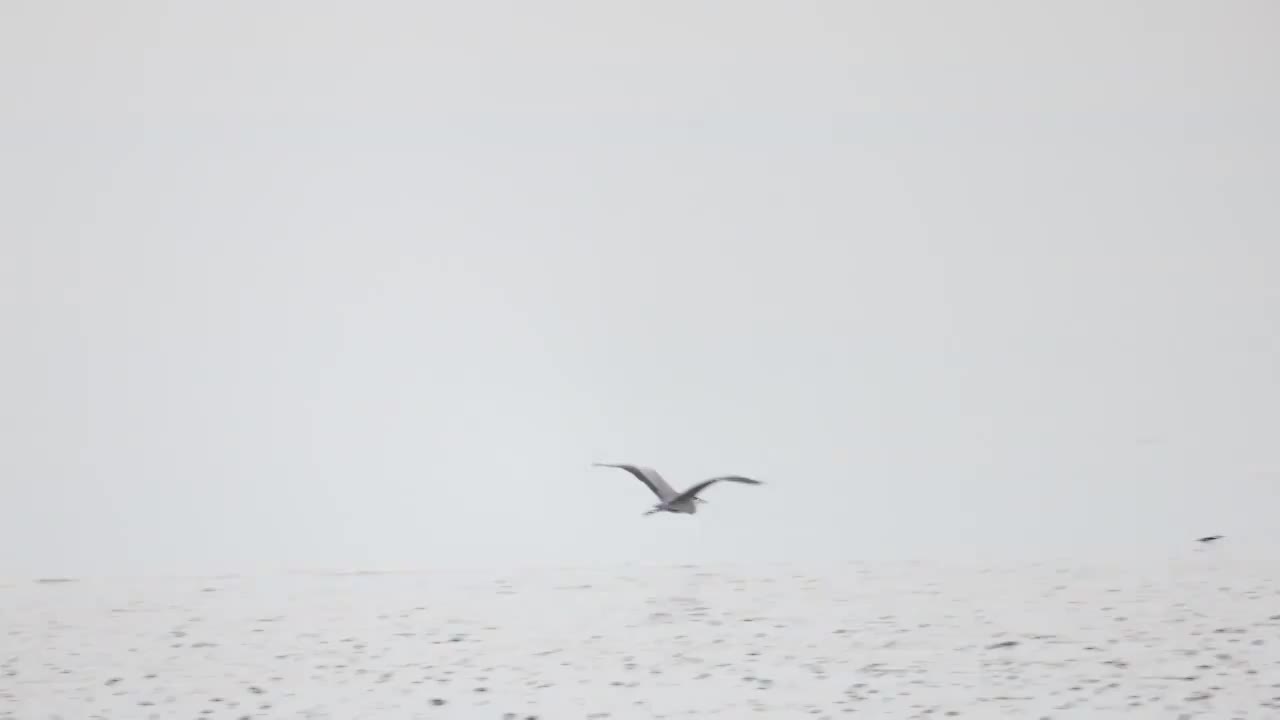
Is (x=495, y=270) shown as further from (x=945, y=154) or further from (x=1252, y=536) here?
(x=1252, y=536)

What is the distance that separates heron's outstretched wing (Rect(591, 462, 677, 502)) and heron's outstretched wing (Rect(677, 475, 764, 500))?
1.6 inches

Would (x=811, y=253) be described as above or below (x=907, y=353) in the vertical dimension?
above

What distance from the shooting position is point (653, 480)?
14.8ft

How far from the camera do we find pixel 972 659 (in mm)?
4383

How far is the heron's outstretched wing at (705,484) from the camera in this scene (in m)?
4.42

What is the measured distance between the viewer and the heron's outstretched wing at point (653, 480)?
4.49m

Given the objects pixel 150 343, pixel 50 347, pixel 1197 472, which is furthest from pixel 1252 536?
pixel 50 347

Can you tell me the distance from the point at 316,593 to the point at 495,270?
106cm

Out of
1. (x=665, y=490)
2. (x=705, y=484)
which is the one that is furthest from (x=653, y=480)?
(x=705, y=484)

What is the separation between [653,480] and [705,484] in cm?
17

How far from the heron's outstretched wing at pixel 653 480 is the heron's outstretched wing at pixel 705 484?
0.04 m

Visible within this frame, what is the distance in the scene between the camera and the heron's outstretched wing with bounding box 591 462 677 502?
14.7ft

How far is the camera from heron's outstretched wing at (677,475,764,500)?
174 inches

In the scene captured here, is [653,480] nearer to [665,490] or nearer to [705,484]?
[665,490]
